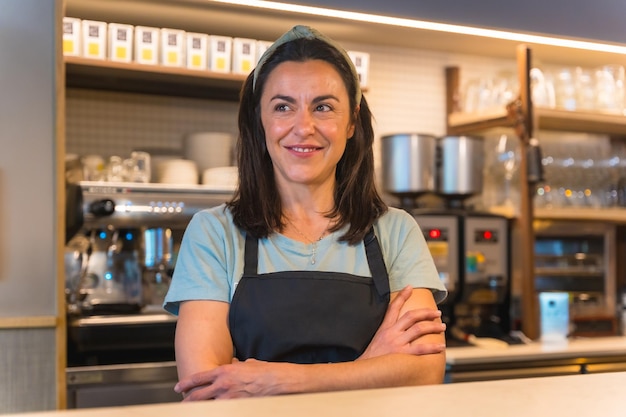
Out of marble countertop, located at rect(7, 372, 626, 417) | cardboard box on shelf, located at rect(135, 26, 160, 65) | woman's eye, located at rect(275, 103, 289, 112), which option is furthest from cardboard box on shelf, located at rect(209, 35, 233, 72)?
marble countertop, located at rect(7, 372, 626, 417)

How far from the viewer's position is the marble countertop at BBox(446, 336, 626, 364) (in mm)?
3043

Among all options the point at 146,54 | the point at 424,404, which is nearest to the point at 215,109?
the point at 146,54

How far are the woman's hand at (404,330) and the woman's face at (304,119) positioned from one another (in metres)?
0.31

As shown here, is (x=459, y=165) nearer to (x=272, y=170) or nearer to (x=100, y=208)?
(x=100, y=208)

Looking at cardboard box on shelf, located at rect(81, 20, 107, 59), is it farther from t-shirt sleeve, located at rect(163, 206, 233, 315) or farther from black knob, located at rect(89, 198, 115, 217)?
t-shirt sleeve, located at rect(163, 206, 233, 315)

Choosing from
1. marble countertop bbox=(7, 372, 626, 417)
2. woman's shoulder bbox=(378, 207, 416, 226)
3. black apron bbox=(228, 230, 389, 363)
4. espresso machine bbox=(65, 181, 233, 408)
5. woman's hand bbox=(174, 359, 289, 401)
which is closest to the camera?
marble countertop bbox=(7, 372, 626, 417)

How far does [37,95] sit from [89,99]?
77cm

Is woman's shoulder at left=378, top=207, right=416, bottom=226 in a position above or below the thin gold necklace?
above

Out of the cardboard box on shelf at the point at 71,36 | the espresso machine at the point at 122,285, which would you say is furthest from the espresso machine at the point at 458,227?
the cardboard box on shelf at the point at 71,36

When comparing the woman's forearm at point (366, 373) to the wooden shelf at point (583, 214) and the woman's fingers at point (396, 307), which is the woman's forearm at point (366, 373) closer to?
the woman's fingers at point (396, 307)

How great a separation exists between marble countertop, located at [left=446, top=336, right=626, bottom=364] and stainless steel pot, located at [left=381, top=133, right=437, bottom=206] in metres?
0.80

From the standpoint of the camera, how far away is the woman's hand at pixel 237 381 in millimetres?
1371

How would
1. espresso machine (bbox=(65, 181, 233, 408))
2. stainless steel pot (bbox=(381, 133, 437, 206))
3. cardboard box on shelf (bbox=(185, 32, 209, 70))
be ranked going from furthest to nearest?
1. stainless steel pot (bbox=(381, 133, 437, 206))
2. cardboard box on shelf (bbox=(185, 32, 209, 70))
3. espresso machine (bbox=(65, 181, 233, 408))

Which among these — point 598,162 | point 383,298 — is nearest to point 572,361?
point 598,162
